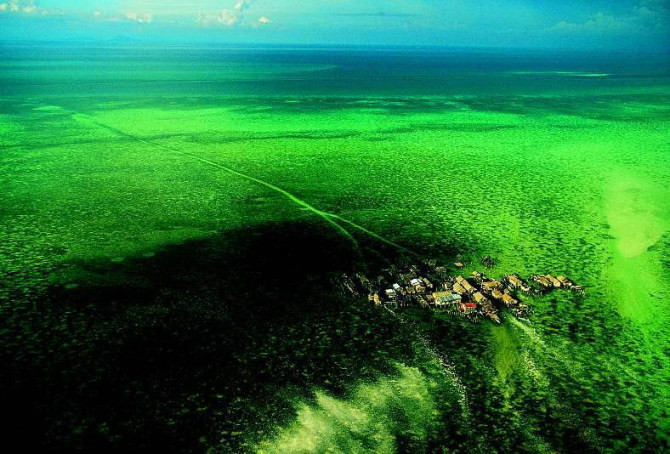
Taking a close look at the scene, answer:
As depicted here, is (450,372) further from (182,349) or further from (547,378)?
(182,349)

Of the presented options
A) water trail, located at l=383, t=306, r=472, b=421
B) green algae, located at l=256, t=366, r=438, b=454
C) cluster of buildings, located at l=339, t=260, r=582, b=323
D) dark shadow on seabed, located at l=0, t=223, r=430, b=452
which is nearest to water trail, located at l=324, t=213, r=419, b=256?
cluster of buildings, located at l=339, t=260, r=582, b=323

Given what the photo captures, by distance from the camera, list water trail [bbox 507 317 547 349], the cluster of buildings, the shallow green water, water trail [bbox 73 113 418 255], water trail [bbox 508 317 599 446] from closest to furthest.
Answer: water trail [bbox 508 317 599 446] → the shallow green water → water trail [bbox 507 317 547 349] → the cluster of buildings → water trail [bbox 73 113 418 255]

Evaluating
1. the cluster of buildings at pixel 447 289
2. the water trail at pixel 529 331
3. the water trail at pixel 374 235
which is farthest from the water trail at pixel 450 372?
the water trail at pixel 374 235

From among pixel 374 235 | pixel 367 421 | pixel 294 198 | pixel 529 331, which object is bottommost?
pixel 367 421

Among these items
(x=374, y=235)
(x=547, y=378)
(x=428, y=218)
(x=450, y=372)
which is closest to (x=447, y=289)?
(x=450, y=372)

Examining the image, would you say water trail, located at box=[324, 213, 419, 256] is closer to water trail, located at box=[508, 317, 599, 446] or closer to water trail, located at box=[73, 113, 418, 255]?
water trail, located at box=[73, 113, 418, 255]

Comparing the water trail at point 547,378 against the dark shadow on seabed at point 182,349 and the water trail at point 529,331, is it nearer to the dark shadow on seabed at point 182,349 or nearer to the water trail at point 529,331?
the water trail at point 529,331
